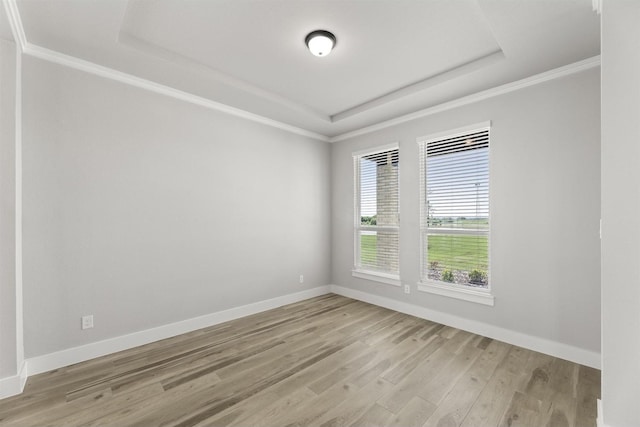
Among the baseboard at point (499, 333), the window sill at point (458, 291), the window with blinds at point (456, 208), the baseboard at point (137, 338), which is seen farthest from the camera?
the window with blinds at point (456, 208)

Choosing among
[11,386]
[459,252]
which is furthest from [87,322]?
[459,252]

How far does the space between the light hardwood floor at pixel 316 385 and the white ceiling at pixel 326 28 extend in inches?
111

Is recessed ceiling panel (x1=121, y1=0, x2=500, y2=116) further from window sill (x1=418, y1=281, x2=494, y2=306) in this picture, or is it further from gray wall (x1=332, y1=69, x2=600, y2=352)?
window sill (x1=418, y1=281, x2=494, y2=306)

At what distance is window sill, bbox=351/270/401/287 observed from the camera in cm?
415

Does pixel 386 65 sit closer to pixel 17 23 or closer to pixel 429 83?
pixel 429 83

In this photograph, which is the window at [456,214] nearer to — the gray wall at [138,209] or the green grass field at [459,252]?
the green grass field at [459,252]

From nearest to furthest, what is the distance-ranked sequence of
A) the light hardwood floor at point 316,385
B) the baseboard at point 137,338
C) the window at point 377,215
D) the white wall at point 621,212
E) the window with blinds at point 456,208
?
the white wall at point 621,212, the light hardwood floor at point 316,385, the baseboard at point 137,338, the window with blinds at point 456,208, the window at point 377,215

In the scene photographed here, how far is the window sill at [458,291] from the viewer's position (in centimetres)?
325

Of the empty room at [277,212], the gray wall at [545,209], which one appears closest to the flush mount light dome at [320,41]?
the empty room at [277,212]

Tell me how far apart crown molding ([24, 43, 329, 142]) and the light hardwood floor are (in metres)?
2.78

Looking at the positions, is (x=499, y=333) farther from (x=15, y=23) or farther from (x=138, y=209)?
(x=15, y=23)

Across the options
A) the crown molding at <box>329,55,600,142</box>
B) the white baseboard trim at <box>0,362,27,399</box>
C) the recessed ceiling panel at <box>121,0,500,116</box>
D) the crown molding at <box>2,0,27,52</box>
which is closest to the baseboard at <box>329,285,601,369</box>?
the crown molding at <box>329,55,600,142</box>

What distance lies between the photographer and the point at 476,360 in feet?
8.79

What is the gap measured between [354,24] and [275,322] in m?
3.36
